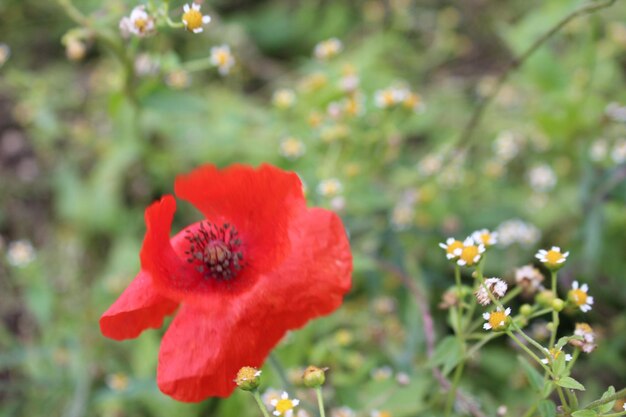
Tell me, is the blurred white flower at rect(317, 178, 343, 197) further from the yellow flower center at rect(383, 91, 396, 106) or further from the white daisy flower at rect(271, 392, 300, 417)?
the white daisy flower at rect(271, 392, 300, 417)

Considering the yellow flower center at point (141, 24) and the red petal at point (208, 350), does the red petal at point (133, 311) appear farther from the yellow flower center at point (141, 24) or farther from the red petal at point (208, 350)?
the yellow flower center at point (141, 24)

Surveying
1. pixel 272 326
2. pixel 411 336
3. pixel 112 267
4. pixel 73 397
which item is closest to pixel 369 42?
pixel 112 267

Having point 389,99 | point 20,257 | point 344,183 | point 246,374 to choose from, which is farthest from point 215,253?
point 20,257

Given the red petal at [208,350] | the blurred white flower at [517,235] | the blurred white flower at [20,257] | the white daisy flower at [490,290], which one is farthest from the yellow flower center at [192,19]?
the blurred white flower at [20,257]

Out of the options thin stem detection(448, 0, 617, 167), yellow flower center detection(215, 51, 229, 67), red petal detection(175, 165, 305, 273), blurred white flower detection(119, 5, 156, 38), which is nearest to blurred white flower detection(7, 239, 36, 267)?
yellow flower center detection(215, 51, 229, 67)

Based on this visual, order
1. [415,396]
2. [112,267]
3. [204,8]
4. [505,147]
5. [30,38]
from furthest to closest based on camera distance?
[30,38] → [204,8] → [112,267] → [505,147] → [415,396]

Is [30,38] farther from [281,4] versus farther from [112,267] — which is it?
[112,267]
